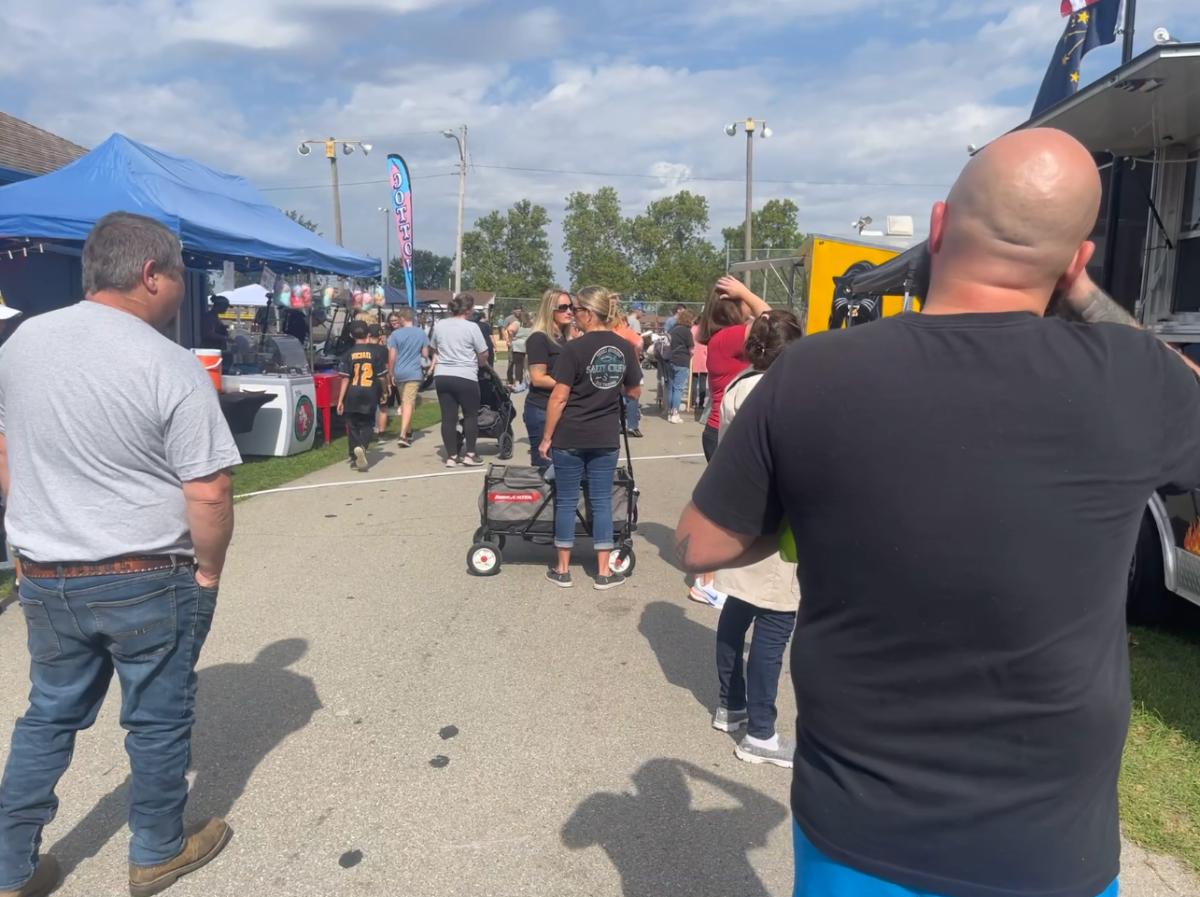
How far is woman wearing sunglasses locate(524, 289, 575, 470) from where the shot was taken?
7098mm

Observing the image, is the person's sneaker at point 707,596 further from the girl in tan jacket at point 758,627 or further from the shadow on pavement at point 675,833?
the shadow on pavement at point 675,833

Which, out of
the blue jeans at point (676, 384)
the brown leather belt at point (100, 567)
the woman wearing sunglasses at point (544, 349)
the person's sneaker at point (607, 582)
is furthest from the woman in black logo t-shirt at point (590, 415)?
the blue jeans at point (676, 384)

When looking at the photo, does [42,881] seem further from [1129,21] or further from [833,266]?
[833,266]

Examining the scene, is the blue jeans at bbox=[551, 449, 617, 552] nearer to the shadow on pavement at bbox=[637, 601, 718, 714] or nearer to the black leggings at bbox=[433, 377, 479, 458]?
the shadow on pavement at bbox=[637, 601, 718, 714]

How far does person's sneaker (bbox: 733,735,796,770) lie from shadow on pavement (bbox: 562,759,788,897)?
0.62 feet

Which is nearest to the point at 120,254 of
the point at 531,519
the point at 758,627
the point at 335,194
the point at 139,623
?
the point at 139,623

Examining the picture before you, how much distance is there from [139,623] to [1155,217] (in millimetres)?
5885

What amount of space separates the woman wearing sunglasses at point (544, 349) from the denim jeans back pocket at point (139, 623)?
427cm

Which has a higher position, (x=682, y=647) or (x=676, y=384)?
(x=676, y=384)

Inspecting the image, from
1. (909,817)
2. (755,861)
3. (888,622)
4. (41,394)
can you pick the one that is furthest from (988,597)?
(41,394)

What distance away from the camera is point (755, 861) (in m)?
3.02

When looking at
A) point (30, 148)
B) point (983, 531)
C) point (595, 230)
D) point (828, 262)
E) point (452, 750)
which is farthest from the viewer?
point (595, 230)

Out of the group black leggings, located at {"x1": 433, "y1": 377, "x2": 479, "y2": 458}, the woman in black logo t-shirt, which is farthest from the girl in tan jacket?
black leggings, located at {"x1": 433, "y1": 377, "x2": 479, "y2": 458}

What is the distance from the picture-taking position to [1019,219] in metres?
1.39
